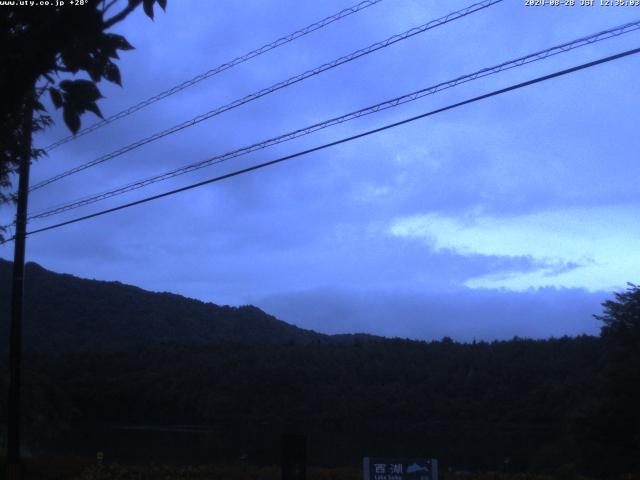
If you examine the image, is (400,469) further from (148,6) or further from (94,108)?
(148,6)

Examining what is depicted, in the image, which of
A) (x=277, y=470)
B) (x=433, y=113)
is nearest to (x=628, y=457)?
(x=277, y=470)

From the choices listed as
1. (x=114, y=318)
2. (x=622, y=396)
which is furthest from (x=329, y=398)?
(x=114, y=318)

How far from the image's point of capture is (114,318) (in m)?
74.6

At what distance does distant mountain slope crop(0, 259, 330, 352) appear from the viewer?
216ft

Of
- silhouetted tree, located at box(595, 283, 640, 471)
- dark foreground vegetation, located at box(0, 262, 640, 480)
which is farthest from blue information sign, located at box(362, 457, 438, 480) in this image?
silhouetted tree, located at box(595, 283, 640, 471)

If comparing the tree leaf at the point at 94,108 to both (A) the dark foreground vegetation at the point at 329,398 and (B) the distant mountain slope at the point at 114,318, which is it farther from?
(B) the distant mountain slope at the point at 114,318

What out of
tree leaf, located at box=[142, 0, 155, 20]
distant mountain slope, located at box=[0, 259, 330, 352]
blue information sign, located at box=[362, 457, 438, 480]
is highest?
distant mountain slope, located at box=[0, 259, 330, 352]

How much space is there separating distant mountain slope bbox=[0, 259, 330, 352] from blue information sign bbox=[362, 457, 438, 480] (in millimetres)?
48495

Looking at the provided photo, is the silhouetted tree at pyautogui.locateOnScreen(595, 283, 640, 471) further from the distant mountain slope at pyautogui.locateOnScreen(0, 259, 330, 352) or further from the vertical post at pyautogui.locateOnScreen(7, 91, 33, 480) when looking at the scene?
the distant mountain slope at pyautogui.locateOnScreen(0, 259, 330, 352)

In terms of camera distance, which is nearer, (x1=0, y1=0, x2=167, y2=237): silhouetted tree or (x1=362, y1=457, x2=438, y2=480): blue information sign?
(x1=0, y1=0, x2=167, y2=237): silhouetted tree

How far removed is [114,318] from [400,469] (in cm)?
6597

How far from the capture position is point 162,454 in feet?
87.7

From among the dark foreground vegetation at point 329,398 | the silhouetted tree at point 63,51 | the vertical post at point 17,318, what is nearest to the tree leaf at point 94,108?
the silhouetted tree at point 63,51

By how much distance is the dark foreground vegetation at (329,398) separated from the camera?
27438 millimetres
